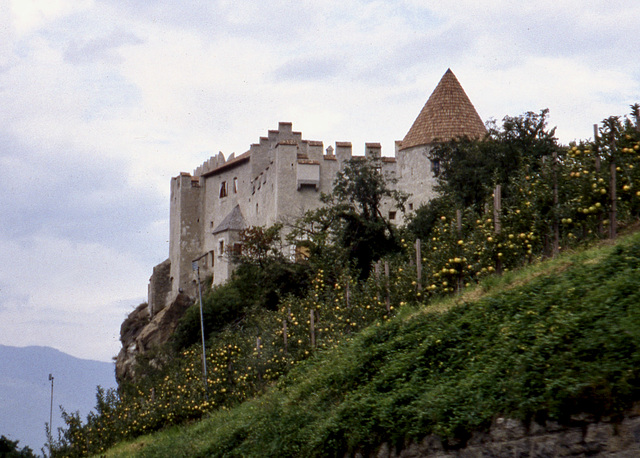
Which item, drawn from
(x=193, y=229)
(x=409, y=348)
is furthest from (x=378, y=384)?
(x=193, y=229)

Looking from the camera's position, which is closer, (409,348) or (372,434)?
(372,434)

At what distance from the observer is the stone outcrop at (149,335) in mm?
53594

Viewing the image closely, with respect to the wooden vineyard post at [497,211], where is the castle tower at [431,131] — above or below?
above

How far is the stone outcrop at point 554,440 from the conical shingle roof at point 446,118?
105 ft

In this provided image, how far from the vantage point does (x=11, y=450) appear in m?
48.0

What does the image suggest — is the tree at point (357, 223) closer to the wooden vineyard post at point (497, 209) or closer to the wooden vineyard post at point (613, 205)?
the wooden vineyard post at point (497, 209)

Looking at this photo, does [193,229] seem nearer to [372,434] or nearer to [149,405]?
[149,405]

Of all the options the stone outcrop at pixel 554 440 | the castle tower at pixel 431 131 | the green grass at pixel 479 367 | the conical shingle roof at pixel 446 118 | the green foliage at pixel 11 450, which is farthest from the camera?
the green foliage at pixel 11 450

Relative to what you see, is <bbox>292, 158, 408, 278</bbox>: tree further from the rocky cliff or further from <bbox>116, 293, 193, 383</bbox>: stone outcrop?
the rocky cliff

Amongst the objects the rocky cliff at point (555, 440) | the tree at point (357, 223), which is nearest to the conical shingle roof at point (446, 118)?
the tree at point (357, 223)

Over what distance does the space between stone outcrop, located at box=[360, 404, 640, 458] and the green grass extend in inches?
4.6

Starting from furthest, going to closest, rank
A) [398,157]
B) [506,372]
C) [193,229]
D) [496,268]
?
[193,229] < [398,157] < [496,268] < [506,372]

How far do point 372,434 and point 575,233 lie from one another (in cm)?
639

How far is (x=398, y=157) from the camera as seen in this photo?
43.9 meters
